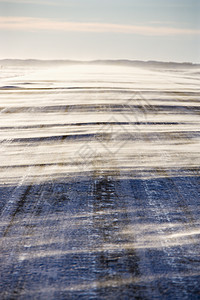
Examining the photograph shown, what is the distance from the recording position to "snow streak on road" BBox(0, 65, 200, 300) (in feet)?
10.9

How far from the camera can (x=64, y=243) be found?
3975 mm

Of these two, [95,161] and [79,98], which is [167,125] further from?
[79,98]

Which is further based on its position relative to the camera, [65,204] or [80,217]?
[65,204]

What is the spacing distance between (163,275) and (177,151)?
4391 millimetres

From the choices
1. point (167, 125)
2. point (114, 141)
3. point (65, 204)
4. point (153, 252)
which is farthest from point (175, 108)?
point (153, 252)

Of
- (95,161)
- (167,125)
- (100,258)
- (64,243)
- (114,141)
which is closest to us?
(100,258)

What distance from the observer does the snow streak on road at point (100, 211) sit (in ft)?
10.9

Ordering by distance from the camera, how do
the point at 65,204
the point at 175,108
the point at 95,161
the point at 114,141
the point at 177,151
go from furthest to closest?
the point at 175,108, the point at 114,141, the point at 177,151, the point at 95,161, the point at 65,204

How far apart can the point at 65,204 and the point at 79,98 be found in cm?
1115

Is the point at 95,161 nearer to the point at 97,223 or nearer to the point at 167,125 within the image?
the point at 97,223

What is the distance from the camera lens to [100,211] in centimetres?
476

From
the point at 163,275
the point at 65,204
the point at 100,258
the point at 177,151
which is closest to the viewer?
the point at 163,275

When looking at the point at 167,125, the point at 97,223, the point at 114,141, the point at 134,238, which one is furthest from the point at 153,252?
the point at 167,125

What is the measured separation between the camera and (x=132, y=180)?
5895 mm
